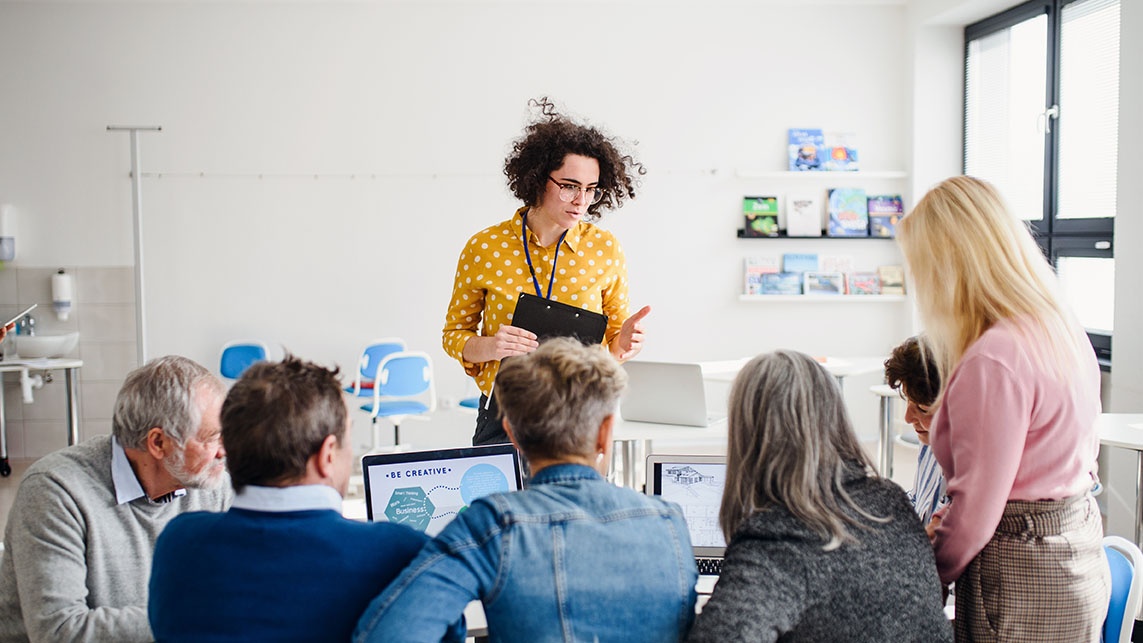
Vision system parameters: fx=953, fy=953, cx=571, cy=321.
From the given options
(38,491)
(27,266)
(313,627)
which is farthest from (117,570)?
(27,266)

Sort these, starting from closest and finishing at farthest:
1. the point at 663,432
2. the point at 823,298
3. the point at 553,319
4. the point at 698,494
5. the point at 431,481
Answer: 1. the point at 431,481
2. the point at 698,494
3. the point at 553,319
4. the point at 663,432
5. the point at 823,298

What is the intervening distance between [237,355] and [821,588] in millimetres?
5116

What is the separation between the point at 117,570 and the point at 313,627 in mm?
615

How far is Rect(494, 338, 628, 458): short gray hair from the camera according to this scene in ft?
4.63

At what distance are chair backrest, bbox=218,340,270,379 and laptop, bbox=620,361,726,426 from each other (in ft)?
10.2

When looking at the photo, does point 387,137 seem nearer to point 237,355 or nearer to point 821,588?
point 237,355

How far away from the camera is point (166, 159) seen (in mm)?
6020

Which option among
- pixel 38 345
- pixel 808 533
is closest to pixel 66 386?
pixel 38 345

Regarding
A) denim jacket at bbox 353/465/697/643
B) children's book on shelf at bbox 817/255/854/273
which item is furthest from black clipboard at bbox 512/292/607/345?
children's book on shelf at bbox 817/255/854/273

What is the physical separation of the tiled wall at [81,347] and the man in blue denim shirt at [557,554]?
211 inches

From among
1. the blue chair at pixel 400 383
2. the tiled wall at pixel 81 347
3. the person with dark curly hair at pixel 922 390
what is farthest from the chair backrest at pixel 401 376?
the person with dark curly hair at pixel 922 390

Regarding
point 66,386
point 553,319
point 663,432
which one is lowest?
point 66,386

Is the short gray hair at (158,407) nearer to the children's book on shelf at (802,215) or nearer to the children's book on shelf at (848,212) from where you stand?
the children's book on shelf at (802,215)

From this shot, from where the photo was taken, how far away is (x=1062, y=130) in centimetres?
516
